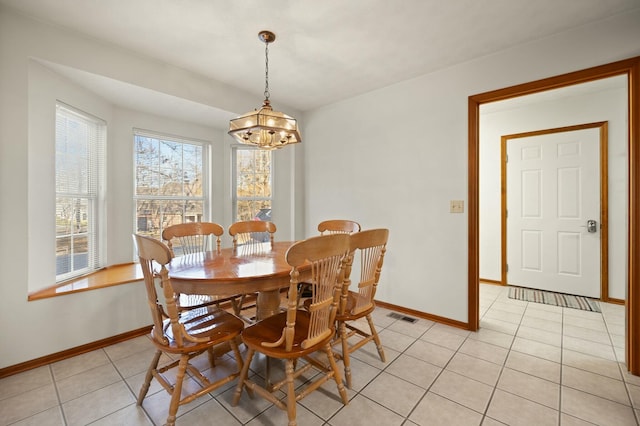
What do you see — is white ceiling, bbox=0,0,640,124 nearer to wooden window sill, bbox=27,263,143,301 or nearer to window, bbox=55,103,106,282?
window, bbox=55,103,106,282

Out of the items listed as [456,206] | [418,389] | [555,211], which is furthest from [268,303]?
[555,211]

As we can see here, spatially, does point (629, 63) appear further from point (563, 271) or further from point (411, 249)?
point (563, 271)

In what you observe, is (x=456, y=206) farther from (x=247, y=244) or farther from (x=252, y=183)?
(x=252, y=183)

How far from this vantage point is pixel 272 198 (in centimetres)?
399

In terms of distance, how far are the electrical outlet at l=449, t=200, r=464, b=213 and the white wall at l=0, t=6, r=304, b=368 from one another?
276 centimetres

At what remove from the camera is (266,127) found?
6.18 feet

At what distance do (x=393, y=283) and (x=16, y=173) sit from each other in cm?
339

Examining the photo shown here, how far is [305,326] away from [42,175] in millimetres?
2327

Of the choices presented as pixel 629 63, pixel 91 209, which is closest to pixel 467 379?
pixel 629 63

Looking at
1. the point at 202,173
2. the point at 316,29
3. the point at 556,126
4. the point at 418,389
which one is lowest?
the point at 418,389

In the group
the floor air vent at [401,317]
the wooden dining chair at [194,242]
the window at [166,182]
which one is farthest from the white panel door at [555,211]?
the window at [166,182]

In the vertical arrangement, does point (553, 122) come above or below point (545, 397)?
above

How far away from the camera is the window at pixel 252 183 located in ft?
12.7

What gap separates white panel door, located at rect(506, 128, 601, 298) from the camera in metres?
3.42
